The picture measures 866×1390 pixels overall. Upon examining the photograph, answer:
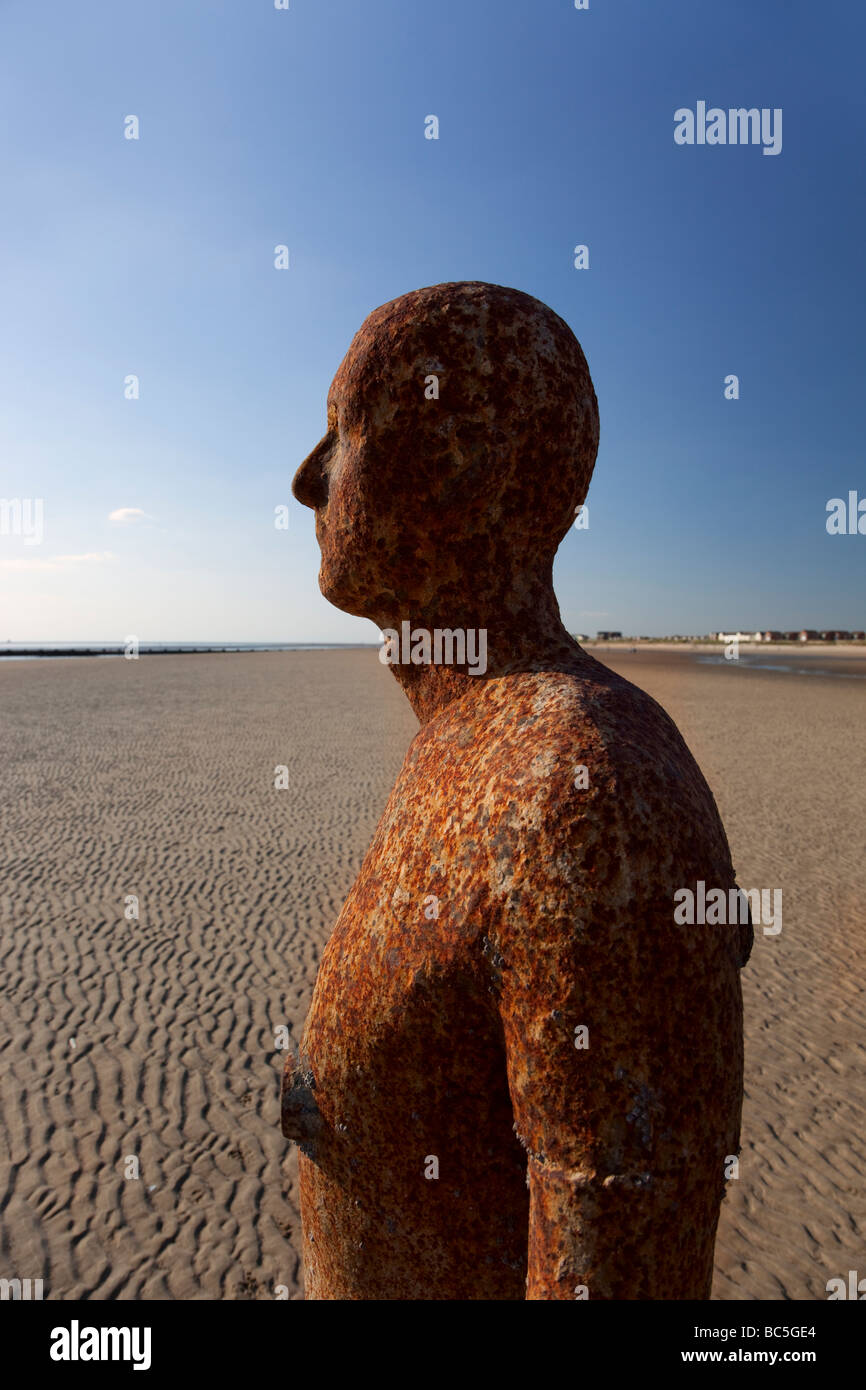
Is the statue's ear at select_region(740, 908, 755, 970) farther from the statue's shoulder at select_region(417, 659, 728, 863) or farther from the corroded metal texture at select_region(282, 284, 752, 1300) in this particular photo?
the statue's shoulder at select_region(417, 659, 728, 863)

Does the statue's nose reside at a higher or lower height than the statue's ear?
higher

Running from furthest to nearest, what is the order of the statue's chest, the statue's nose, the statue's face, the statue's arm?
the statue's nose, the statue's face, the statue's chest, the statue's arm

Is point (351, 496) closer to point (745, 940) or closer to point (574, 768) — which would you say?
point (574, 768)

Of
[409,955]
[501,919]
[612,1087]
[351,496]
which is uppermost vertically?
[351,496]

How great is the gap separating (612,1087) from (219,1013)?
22.3 feet

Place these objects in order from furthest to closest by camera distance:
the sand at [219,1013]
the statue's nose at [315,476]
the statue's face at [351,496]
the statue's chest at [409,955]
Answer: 1. the sand at [219,1013]
2. the statue's nose at [315,476]
3. the statue's face at [351,496]
4. the statue's chest at [409,955]

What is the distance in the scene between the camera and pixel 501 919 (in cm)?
123

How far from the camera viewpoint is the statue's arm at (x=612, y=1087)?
113 centimetres

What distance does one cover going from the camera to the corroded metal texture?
1156 millimetres

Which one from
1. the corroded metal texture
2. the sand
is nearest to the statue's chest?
the corroded metal texture

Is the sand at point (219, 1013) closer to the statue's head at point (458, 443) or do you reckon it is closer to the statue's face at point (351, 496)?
the statue's face at point (351, 496)

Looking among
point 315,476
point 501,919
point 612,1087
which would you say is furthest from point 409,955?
point 315,476

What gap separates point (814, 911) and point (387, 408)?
32.5 ft

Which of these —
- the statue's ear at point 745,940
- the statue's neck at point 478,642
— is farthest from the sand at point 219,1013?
the statue's neck at point 478,642
